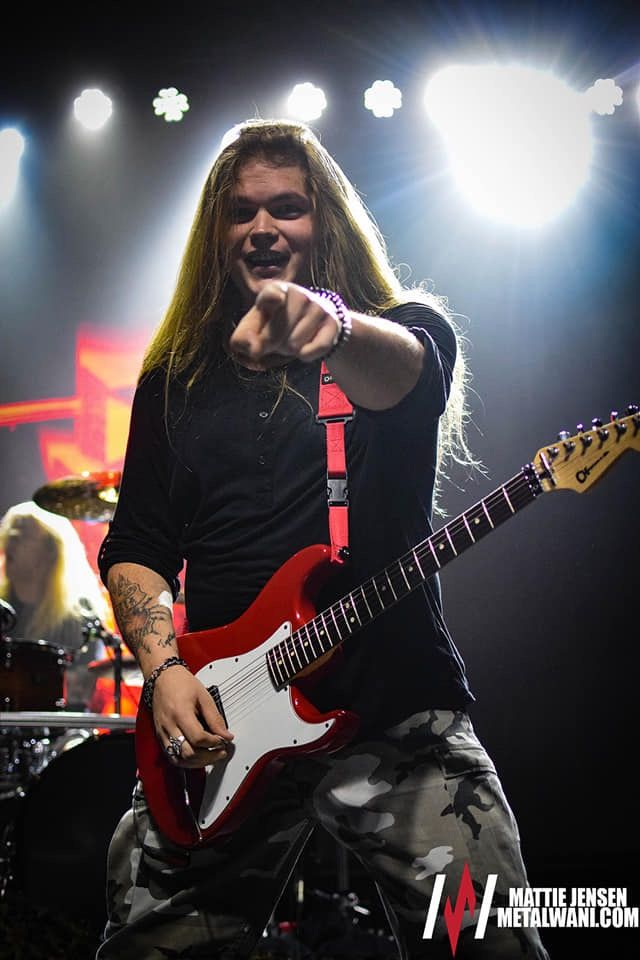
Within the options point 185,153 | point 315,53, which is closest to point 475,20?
point 315,53

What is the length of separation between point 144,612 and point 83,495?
2.89 m

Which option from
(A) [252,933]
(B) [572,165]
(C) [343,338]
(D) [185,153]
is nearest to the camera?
(C) [343,338]

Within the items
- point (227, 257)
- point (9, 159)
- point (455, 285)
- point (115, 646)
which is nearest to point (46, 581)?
point (115, 646)

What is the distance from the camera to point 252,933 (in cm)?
A: 157

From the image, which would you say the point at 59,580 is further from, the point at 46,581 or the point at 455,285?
the point at 455,285

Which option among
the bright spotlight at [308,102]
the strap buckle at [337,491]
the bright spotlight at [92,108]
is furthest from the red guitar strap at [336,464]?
the bright spotlight at [92,108]

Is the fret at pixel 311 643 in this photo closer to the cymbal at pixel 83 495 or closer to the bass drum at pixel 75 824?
the bass drum at pixel 75 824

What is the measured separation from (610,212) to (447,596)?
209cm

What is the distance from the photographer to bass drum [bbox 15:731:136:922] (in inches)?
134

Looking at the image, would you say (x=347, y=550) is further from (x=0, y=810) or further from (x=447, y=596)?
(x=0, y=810)

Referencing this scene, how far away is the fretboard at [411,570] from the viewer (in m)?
1.48

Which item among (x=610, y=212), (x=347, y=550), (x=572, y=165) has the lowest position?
(x=347, y=550)

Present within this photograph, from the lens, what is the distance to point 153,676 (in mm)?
1637

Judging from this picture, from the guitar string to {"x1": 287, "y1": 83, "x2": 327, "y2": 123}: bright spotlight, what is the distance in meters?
4.01
